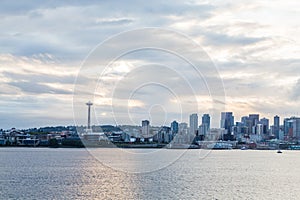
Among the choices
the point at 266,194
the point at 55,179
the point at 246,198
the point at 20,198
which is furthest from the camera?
the point at 55,179

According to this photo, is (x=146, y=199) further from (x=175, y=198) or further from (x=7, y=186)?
(x=7, y=186)

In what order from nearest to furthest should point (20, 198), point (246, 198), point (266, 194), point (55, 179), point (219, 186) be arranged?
point (20, 198), point (246, 198), point (266, 194), point (219, 186), point (55, 179)

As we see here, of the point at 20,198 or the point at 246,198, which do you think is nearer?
the point at 20,198

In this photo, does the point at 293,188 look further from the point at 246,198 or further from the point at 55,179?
the point at 55,179

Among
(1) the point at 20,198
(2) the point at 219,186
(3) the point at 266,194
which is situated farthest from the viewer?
(2) the point at 219,186

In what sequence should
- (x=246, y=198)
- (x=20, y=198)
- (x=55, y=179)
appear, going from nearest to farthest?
(x=20, y=198) < (x=246, y=198) < (x=55, y=179)

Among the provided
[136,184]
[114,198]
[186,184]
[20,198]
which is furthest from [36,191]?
[186,184]

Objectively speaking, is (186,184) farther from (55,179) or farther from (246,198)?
(55,179)

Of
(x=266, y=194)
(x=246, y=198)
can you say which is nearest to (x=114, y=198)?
(x=246, y=198)

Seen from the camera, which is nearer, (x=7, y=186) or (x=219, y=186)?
(x=7, y=186)
